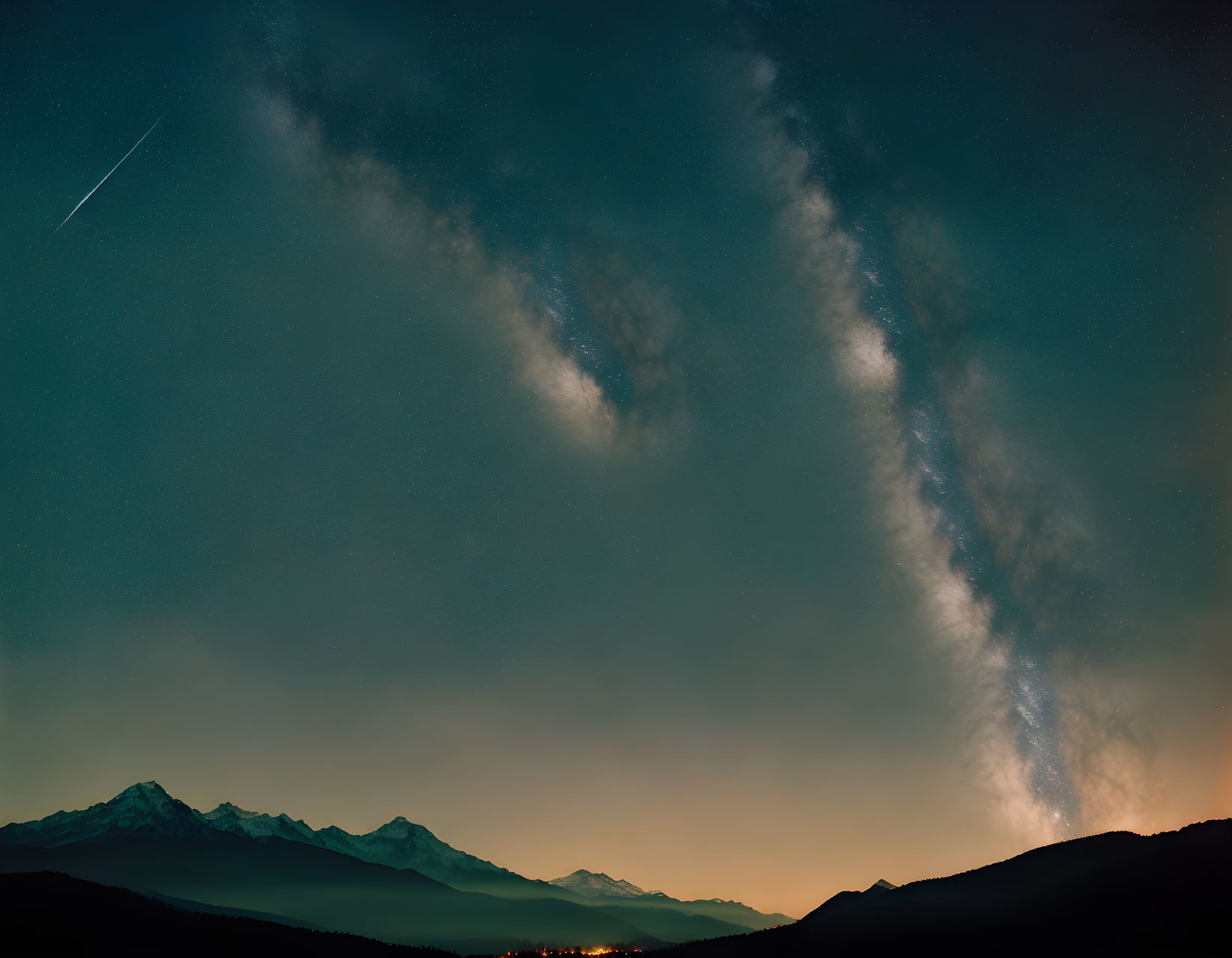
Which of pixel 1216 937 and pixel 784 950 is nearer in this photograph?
pixel 1216 937

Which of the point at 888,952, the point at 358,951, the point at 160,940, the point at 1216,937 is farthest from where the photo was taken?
the point at 358,951

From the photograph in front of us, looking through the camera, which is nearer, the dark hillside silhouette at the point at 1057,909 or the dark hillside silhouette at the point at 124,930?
the dark hillside silhouette at the point at 1057,909

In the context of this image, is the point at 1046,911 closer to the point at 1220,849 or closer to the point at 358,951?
the point at 1220,849

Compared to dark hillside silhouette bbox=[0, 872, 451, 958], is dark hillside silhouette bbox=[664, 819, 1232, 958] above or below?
above

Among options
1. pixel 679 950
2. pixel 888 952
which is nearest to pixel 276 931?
pixel 679 950

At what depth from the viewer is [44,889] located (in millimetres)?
147375

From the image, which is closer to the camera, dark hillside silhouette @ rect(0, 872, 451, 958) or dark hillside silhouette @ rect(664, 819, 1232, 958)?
dark hillside silhouette @ rect(664, 819, 1232, 958)

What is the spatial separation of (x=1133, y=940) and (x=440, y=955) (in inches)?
4946

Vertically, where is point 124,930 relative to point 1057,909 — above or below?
below

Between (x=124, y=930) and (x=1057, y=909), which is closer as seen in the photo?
(x=1057, y=909)

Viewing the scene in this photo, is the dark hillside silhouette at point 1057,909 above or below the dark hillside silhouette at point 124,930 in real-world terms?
above

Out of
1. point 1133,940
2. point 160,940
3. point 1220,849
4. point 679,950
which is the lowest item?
point 160,940

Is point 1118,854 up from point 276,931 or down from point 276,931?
up

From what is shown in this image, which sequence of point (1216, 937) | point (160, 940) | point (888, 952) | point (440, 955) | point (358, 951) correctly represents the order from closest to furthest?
1. point (1216, 937)
2. point (888, 952)
3. point (160, 940)
4. point (358, 951)
5. point (440, 955)
